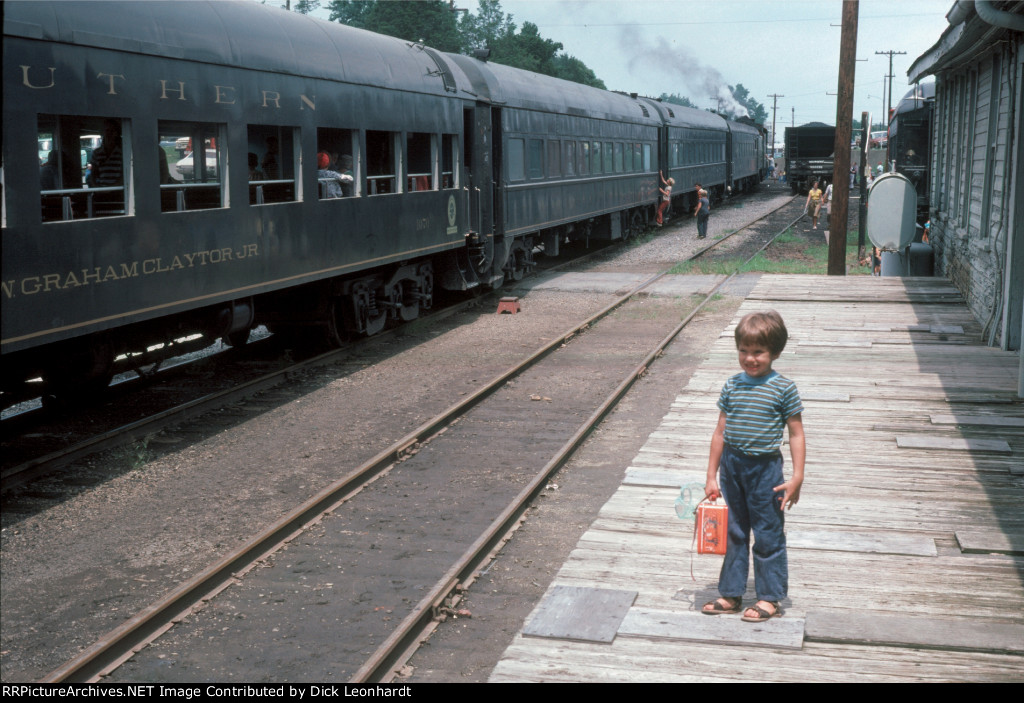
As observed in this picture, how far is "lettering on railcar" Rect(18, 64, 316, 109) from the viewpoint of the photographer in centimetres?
730

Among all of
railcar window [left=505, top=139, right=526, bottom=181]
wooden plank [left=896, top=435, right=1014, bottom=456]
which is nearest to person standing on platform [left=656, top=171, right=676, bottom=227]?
railcar window [left=505, top=139, right=526, bottom=181]

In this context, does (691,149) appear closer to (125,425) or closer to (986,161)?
(986,161)

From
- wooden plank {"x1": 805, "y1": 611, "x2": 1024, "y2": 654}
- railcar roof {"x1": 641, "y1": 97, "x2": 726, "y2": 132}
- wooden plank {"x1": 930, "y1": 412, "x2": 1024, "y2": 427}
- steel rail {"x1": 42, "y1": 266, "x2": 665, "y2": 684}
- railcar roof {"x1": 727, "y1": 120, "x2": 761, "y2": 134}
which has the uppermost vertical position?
railcar roof {"x1": 727, "y1": 120, "x2": 761, "y2": 134}

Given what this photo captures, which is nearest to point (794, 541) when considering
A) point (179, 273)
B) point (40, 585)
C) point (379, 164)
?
point (40, 585)

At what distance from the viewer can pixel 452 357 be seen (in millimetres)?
12781

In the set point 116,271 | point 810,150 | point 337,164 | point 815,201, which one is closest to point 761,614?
point 116,271

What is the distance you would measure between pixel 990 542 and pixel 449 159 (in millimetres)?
11092

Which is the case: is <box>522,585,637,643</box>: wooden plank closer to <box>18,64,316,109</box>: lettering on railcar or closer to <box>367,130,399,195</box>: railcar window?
<box>18,64,316,109</box>: lettering on railcar

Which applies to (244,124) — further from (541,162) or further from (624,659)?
(541,162)

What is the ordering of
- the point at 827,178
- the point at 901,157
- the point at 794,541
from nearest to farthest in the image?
the point at 794,541 → the point at 901,157 → the point at 827,178

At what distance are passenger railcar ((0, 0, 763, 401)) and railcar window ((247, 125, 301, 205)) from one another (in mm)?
20

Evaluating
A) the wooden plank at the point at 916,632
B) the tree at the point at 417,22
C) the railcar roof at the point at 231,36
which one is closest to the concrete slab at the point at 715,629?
the wooden plank at the point at 916,632

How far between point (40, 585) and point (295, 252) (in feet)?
18.1

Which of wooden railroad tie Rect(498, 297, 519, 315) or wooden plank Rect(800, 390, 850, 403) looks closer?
wooden plank Rect(800, 390, 850, 403)
